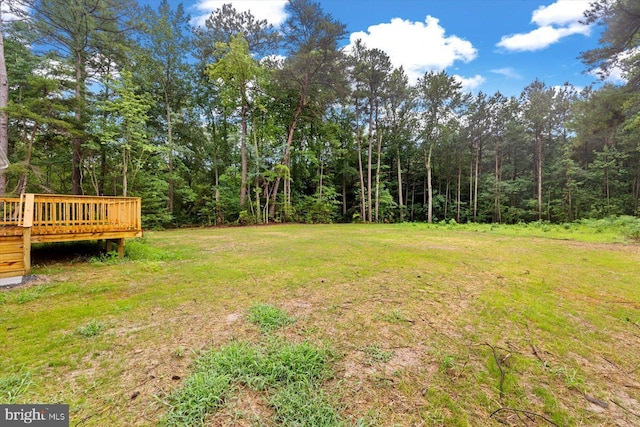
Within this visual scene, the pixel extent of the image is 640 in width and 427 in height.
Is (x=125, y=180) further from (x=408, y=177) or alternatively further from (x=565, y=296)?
(x=408, y=177)

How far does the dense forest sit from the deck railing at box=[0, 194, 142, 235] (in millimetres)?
4047

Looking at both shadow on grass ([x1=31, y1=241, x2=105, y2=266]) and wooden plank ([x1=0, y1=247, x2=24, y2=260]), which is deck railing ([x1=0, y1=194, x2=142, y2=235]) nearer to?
wooden plank ([x1=0, y1=247, x2=24, y2=260])

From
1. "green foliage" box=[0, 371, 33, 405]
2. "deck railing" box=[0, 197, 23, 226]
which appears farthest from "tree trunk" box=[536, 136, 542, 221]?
"deck railing" box=[0, 197, 23, 226]

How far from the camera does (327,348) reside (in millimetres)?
2080

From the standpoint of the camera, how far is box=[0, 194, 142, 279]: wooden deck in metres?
3.92

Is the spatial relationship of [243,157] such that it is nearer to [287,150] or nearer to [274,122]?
[287,150]

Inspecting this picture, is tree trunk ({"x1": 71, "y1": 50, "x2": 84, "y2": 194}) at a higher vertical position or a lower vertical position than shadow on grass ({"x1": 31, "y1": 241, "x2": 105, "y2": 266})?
higher

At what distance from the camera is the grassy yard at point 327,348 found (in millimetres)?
1497

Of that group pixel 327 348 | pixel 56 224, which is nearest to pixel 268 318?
pixel 327 348

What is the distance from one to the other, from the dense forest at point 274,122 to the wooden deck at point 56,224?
413 centimetres

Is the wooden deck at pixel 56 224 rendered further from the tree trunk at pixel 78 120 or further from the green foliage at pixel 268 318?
the tree trunk at pixel 78 120

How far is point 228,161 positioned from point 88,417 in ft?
59.8

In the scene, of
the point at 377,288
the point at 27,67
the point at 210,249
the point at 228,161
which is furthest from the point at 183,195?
the point at 377,288

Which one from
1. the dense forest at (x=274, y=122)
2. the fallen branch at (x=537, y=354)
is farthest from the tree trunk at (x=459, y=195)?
the fallen branch at (x=537, y=354)
